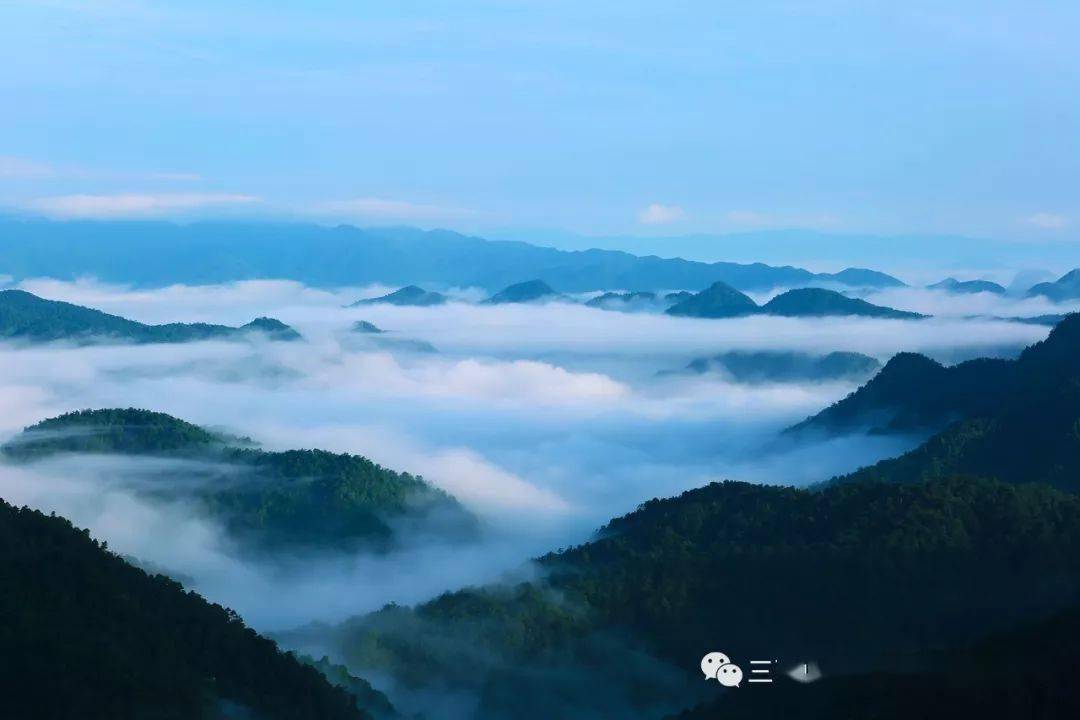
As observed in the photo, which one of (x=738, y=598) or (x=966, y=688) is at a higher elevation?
(x=738, y=598)

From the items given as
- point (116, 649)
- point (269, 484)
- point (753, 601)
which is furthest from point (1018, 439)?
point (116, 649)

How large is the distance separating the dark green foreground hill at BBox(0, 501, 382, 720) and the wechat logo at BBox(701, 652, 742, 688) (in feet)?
55.5

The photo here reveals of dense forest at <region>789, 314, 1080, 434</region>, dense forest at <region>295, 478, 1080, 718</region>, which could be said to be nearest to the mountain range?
dense forest at <region>295, 478, 1080, 718</region>

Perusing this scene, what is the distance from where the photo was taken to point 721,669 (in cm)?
7000

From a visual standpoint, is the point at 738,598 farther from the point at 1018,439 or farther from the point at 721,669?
the point at 1018,439

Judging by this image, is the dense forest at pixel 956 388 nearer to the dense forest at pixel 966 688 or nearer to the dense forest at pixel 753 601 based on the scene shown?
the dense forest at pixel 753 601

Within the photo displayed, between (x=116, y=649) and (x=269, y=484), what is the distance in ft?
292

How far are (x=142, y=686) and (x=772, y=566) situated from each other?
4285cm

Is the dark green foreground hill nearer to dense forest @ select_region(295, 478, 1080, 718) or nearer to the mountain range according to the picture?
dense forest @ select_region(295, 478, 1080, 718)

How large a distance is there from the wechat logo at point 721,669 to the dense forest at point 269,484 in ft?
209

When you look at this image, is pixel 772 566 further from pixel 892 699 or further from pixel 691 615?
pixel 892 699

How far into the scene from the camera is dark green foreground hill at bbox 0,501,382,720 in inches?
2009

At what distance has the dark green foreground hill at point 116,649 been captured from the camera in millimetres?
51031

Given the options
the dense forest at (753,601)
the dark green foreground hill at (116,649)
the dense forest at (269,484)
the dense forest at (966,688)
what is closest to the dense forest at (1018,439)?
the dense forest at (753,601)
